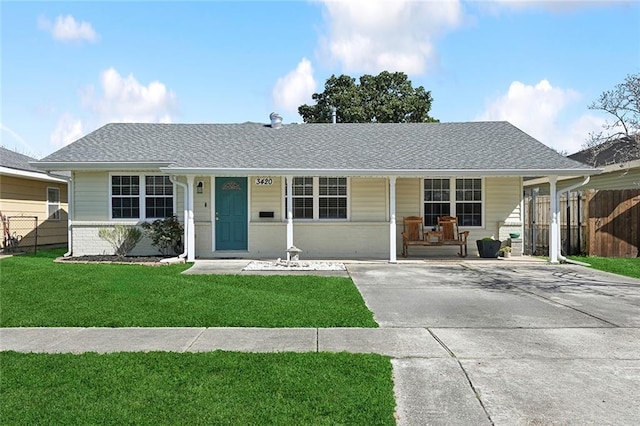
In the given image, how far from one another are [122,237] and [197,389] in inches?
417

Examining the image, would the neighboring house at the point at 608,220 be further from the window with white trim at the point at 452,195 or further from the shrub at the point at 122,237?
the shrub at the point at 122,237

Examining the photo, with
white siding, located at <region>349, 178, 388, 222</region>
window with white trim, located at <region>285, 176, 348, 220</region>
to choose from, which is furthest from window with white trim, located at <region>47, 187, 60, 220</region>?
white siding, located at <region>349, 178, 388, 222</region>

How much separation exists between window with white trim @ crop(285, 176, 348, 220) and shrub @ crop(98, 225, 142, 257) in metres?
4.63

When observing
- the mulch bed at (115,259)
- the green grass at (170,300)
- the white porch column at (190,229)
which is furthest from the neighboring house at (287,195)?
the green grass at (170,300)

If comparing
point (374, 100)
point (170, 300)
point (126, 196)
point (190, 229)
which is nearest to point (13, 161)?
point (126, 196)

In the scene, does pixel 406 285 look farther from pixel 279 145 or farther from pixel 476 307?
pixel 279 145

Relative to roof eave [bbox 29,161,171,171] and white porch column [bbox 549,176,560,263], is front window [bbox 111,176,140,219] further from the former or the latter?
white porch column [bbox 549,176,560,263]

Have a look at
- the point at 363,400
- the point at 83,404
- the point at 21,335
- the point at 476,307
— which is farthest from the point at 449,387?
the point at 21,335

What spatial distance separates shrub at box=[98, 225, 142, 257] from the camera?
13.2m

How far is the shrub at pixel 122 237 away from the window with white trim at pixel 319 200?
4.63m

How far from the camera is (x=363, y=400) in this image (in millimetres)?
3594

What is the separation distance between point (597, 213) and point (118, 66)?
564 inches

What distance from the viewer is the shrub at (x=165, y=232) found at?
12.9 metres

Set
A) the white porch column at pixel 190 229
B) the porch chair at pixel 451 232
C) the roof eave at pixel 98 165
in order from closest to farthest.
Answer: the white porch column at pixel 190 229 < the roof eave at pixel 98 165 < the porch chair at pixel 451 232
